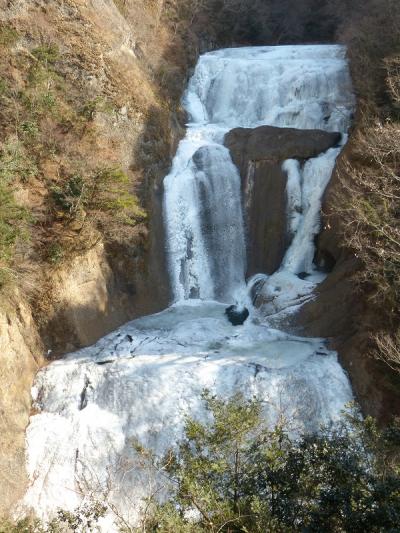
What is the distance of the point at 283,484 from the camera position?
672 cm

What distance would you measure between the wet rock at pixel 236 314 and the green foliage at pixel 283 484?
33.4 ft

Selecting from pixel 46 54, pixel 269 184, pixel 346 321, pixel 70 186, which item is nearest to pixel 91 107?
pixel 46 54

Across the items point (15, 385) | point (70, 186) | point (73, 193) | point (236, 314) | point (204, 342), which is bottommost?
point (236, 314)

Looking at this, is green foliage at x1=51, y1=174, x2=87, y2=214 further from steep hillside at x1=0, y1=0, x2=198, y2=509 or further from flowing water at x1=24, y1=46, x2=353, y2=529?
flowing water at x1=24, y1=46, x2=353, y2=529

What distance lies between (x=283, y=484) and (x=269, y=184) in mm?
16310

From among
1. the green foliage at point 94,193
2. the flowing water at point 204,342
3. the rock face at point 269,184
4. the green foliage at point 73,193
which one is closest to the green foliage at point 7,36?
the green foliage at point 94,193

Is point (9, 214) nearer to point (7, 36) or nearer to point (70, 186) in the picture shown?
point (70, 186)

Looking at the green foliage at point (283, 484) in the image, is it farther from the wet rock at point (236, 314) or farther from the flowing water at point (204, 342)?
the wet rock at point (236, 314)

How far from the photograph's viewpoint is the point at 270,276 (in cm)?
1997

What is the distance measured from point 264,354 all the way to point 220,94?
18513mm

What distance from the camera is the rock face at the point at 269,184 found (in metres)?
20.8

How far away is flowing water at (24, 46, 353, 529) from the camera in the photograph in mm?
12391

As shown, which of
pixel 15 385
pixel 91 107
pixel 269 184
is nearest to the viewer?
pixel 15 385

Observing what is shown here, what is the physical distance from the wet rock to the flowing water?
293 millimetres
